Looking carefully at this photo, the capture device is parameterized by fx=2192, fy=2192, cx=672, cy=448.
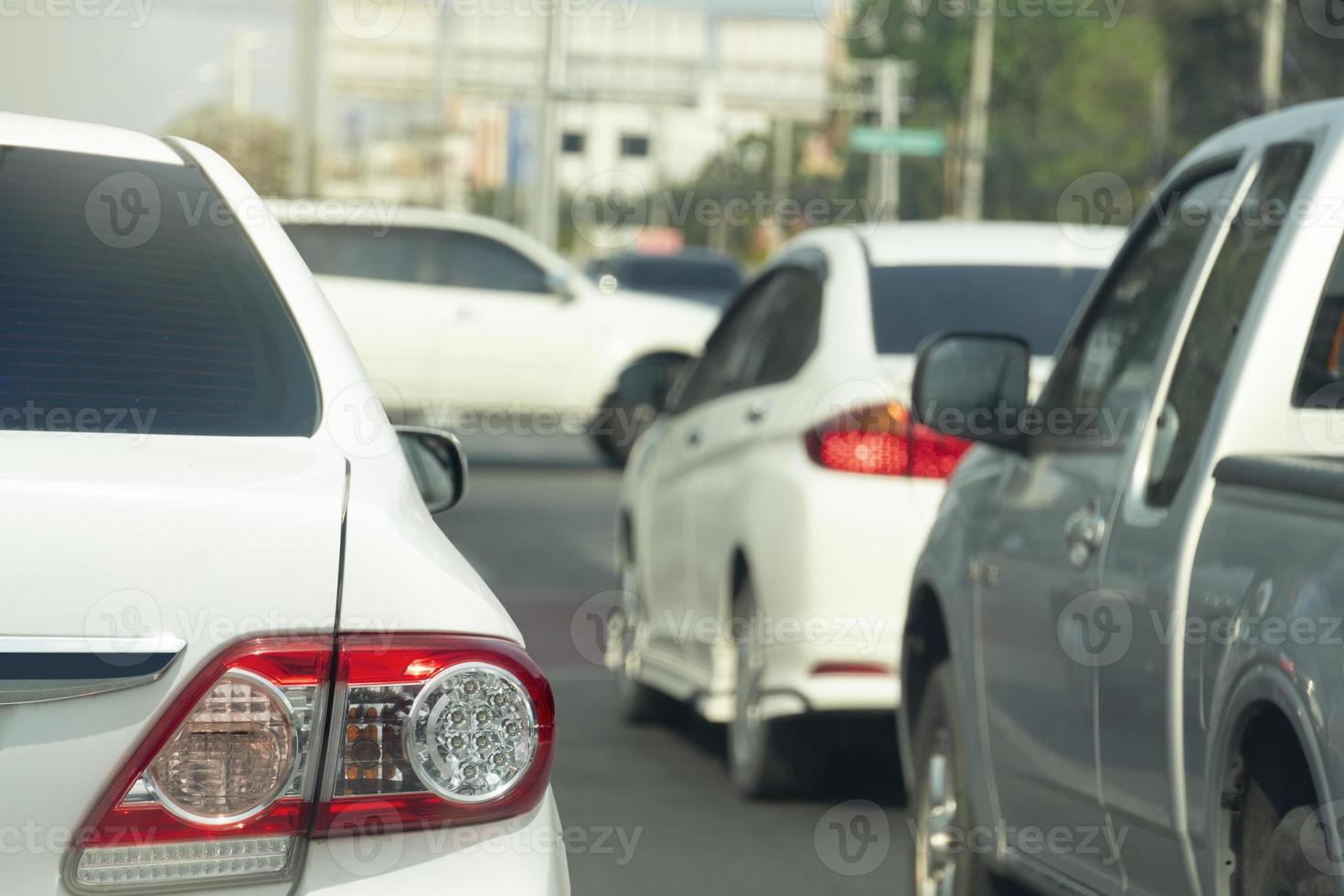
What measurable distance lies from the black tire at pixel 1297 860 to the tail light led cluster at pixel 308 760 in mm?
1003

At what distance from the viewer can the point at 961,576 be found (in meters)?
4.70

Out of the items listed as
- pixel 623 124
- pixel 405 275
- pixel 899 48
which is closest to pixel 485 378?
pixel 405 275

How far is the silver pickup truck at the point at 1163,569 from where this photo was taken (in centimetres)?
291

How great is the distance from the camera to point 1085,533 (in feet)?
12.8

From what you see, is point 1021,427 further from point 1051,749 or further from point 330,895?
point 330,895

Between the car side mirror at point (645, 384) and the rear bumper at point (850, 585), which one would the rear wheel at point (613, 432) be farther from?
the rear bumper at point (850, 585)

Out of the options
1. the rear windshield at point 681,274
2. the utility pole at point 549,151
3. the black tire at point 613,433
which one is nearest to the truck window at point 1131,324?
the black tire at point 613,433

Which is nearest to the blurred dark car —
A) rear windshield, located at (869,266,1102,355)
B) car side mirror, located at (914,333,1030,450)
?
rear windshield, located at (869,266,1102,355)

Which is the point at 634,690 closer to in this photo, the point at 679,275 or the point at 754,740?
the point at 754,740

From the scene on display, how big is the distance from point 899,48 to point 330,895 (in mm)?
81413

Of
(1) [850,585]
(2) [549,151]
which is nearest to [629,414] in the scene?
(1) [850,585]

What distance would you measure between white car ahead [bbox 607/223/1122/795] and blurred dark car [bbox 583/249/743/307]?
2245 centimetres

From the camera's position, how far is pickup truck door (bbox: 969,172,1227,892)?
12.5 feet

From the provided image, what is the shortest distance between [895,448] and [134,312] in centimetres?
378
